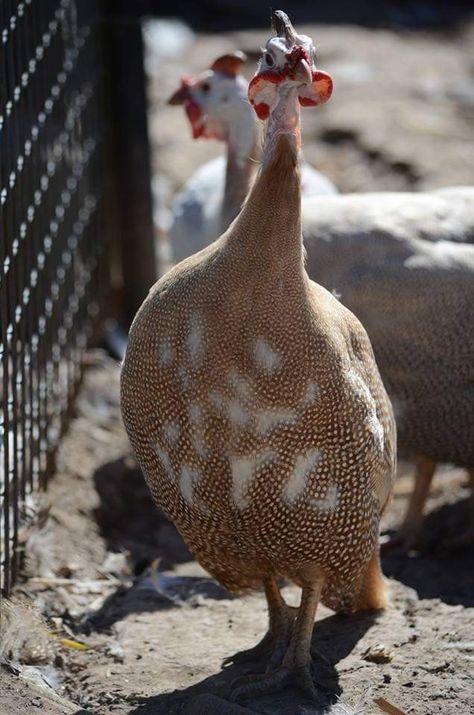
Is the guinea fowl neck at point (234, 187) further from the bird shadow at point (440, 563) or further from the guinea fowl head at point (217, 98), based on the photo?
the bird shadow at point (440, 563)

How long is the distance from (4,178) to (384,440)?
1316mm

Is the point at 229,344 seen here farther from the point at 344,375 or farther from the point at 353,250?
the point at 353,250

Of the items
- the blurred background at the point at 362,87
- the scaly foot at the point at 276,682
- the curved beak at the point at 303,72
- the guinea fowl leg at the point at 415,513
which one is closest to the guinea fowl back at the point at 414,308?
the guinea fowl leg at the point at 415,513

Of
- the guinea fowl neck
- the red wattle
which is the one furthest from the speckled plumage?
the guinea fowl neck

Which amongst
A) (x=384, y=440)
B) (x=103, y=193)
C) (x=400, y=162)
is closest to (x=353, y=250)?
(x=384, y=440)

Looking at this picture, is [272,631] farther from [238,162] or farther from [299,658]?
[238,162]

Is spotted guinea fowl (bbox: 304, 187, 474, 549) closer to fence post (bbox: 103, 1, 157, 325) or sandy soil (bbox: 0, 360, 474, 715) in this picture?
sandy soil (bbox: 0, 360, 474, 715)

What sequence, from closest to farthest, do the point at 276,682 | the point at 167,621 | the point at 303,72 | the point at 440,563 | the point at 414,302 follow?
the point at 303,72 → the point at 276,682 → the point at 167,621 → the point at 414,302 → the point at 440,563

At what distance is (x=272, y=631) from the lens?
138 inches

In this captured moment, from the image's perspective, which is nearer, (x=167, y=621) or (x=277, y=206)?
(x=277, y=206)

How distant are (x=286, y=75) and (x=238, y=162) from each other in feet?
6.72

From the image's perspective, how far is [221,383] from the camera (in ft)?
9.72

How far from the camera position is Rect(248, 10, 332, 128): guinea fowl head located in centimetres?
283

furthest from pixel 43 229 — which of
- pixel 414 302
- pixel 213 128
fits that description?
pixel 414 302
